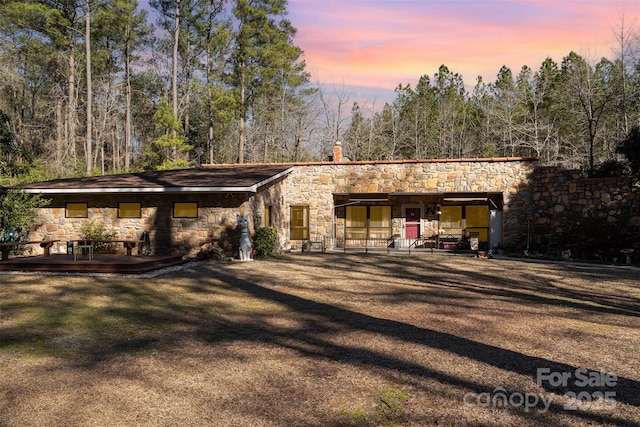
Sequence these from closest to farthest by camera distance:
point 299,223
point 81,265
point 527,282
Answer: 1. point 527,282
2. point 81,265
3. point 299,223

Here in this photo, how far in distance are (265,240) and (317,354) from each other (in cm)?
1104

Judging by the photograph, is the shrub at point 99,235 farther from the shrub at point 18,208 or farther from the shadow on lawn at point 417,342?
the shadow on lawn at point 417,342

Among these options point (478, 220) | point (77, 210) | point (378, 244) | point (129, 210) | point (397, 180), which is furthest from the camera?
point (378, 244)

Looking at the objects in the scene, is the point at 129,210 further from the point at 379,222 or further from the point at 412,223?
the point at 412,223

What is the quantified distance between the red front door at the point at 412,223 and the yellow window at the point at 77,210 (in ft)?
44.8

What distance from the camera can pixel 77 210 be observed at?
54.6ft

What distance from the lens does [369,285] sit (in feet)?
35.8

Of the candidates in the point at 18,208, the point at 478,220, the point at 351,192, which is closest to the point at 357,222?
the point at 351,192

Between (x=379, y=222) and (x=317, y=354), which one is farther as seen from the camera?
(x=379, y=222)

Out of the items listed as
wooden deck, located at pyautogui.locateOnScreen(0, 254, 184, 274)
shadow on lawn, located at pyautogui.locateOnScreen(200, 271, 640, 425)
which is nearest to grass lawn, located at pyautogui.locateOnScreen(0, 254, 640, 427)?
shadow on lawn, located at pyautogui.locateOnScreen(200, 271, 640, 425)

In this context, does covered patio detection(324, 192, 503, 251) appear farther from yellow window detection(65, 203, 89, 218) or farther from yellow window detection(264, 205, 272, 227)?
yellow window detection(65, 203, 89, 218)

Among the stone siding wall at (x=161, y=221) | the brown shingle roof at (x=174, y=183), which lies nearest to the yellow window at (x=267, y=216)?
the brown shingle roof at (x=174, y=183)

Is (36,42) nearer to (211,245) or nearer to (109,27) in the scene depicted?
(109,27)

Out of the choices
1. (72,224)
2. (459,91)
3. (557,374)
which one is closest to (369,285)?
(557,374)
